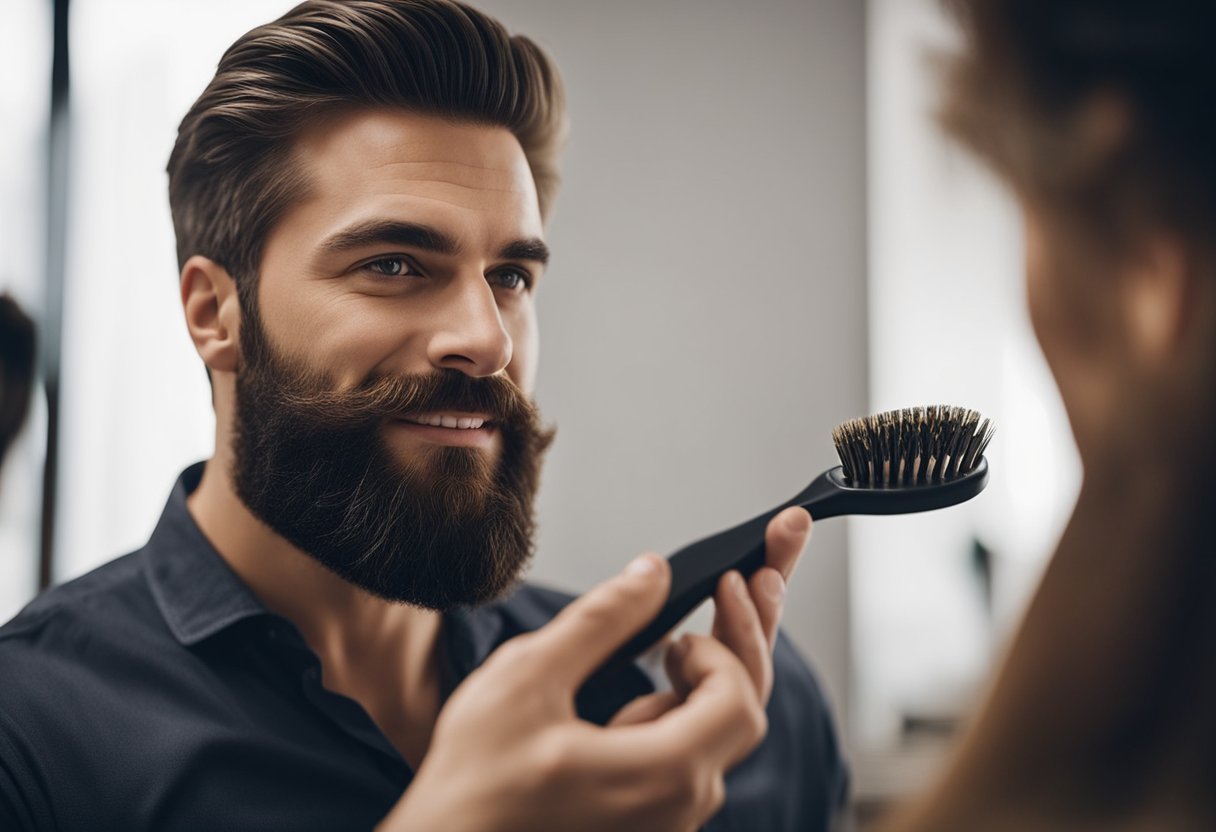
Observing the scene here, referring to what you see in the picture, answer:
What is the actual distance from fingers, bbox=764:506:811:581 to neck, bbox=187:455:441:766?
0.29 meters

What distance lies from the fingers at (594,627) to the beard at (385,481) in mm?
191

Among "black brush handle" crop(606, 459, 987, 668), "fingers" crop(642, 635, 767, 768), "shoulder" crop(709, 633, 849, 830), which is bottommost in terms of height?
"shoulder" crop(709, 633, 849, 830)

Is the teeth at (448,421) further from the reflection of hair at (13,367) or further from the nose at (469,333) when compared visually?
the reflection of hair at (13,367)

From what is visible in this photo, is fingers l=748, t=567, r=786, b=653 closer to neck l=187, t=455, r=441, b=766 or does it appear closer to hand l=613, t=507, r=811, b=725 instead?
hand l=613, t=507, r=811, b=725

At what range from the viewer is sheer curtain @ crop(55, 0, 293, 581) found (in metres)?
0.97

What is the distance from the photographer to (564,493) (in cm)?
102

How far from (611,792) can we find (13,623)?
387 mm

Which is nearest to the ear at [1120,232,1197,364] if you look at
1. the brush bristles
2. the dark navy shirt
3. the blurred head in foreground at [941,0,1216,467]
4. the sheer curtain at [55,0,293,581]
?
the blurred head in foreground at [941,0,1216,467]

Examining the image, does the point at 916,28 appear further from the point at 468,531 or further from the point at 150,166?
the point at 150,166

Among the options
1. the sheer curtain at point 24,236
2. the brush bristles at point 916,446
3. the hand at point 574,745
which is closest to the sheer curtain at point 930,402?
the brush bristles at point 916,446

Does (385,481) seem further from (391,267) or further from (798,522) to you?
(798,522)

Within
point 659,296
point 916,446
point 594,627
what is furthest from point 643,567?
point 659,296

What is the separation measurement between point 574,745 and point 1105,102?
25cm

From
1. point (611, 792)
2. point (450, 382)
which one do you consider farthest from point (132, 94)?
point (611, 792)
